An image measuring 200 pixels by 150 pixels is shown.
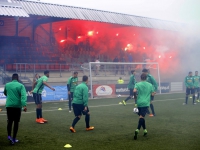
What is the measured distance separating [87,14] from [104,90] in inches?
356

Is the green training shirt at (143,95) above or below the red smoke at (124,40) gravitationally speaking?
below

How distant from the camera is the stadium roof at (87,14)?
27.1 m

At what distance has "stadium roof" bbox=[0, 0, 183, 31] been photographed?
2709cm

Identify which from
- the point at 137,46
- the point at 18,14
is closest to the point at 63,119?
the point at 18,14

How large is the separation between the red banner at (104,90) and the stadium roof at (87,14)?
274 inches

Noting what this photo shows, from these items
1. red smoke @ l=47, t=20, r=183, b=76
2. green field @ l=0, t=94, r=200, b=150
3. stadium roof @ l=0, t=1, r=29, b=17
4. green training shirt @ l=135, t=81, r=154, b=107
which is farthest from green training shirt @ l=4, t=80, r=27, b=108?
red smoke @ l=47, t=20, r=183, b=76

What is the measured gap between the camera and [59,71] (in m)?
27.6

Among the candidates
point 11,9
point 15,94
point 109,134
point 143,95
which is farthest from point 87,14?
point 15,94

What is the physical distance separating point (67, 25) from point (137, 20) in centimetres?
772

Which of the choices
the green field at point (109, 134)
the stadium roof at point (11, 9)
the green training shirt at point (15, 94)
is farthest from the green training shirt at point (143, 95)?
the stadium roof at point (11, 9)

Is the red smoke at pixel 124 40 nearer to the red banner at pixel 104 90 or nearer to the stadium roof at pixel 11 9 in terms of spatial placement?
the stadium roof at pixel 11 9

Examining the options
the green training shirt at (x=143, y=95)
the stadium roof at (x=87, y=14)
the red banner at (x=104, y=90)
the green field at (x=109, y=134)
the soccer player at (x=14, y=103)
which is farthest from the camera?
the stadium roof at (x=87, y=14)

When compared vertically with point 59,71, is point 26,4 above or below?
above

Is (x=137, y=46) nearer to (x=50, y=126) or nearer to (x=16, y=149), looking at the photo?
(x=50, y=126)
